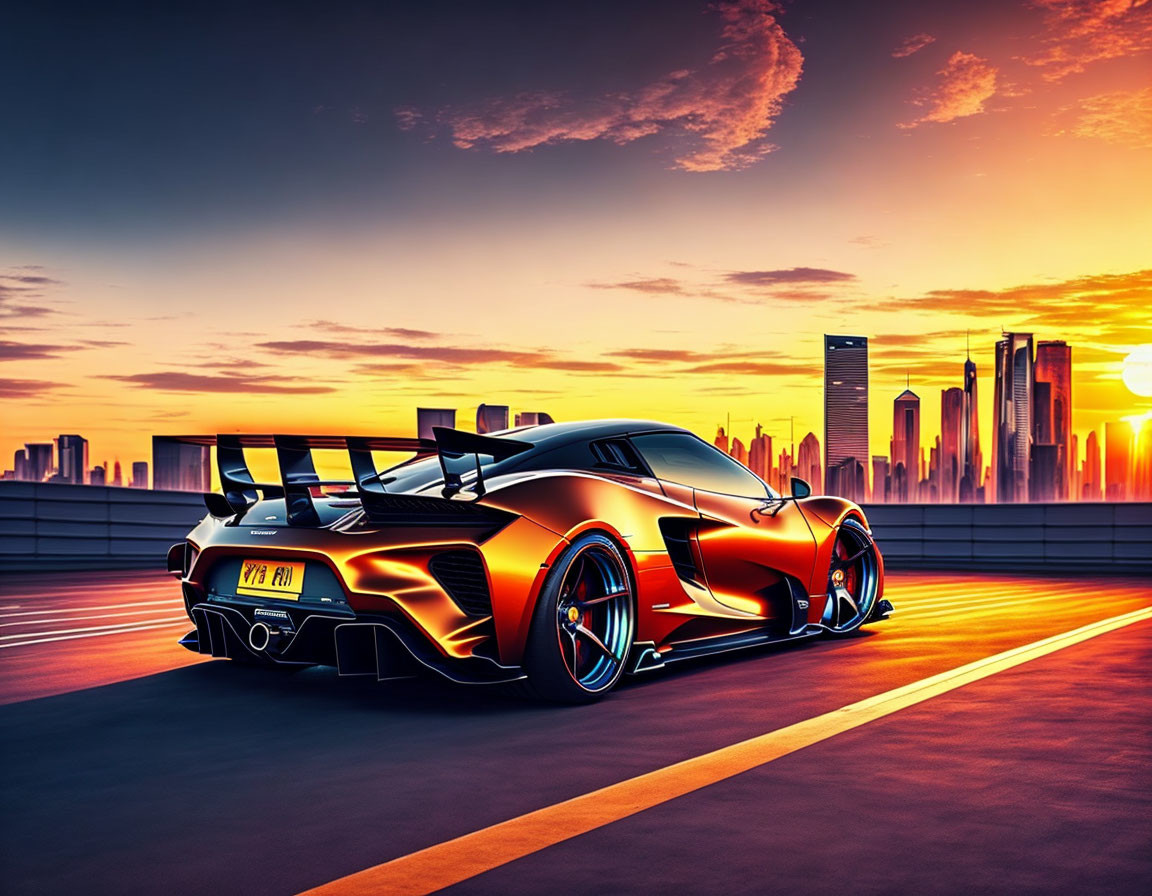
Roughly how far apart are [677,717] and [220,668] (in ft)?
9.17

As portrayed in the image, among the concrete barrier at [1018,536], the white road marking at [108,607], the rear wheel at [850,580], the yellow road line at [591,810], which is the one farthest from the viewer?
the concrete barrier at [1018,536]

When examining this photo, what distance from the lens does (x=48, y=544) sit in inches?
A: 596

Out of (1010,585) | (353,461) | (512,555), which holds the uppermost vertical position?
(353,461)

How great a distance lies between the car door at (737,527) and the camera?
6.77 meters

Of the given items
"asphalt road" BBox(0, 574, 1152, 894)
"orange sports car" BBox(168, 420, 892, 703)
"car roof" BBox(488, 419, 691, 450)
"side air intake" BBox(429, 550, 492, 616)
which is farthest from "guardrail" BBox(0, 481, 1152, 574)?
"side air intake" BBox(429, 550, 492, 616)

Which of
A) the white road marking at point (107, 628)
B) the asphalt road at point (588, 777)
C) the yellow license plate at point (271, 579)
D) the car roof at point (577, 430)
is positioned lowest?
the white road marking at point (107, 628)

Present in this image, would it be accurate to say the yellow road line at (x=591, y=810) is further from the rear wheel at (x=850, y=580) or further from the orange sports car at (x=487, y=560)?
the rear wheel at (x=850, y=580)

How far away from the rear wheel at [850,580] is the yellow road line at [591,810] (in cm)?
205

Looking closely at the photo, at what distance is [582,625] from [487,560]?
2.35 ft

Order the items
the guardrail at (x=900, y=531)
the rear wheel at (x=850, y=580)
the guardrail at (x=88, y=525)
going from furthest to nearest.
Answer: the guardrail at (x=900, y=531), the guardrail at (x=88, y=525), the rear wheel at (x=850, y=580)

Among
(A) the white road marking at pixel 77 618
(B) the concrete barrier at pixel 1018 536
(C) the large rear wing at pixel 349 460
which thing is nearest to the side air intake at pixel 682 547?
(C) the large rear wing at pixel 349 460

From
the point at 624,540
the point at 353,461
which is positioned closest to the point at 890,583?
the point at 624,540

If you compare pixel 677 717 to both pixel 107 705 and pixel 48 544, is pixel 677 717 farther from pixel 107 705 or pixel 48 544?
pixel 48 544

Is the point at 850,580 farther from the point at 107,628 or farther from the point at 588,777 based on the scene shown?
the point at 107,628
